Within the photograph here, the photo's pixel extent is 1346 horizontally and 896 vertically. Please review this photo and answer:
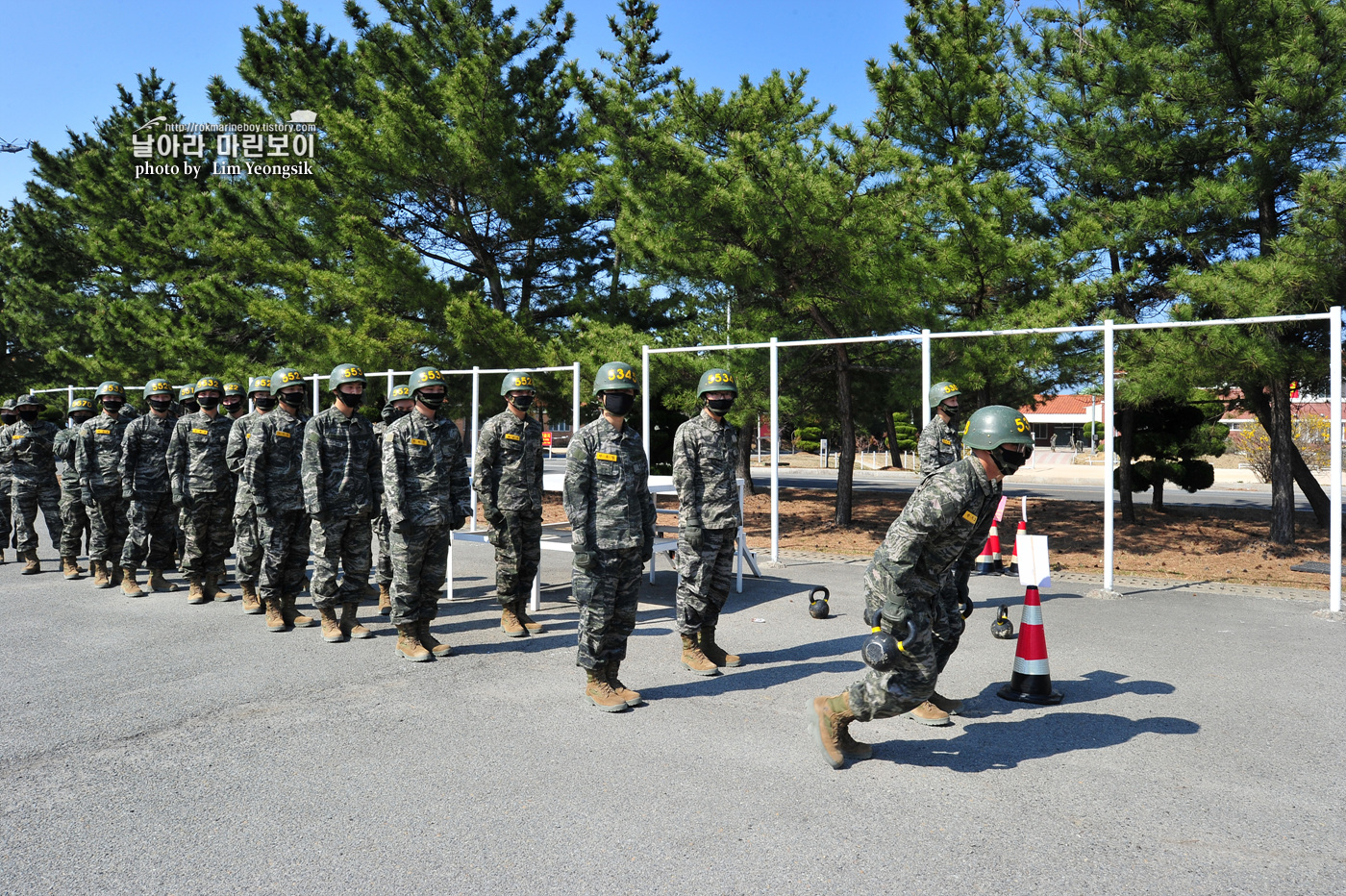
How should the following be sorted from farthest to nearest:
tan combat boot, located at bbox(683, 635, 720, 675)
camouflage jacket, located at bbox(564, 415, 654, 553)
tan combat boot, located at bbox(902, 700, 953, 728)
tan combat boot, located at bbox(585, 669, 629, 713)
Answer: tan combat boot, located at bbox(683, 635, 720, 675) < camouflage jacket, located at bbox(564, 415, 654, 553) < tan combat boot, located at bbox(585, 669, 629, 713) < tan combat boot, located at bbox(902, 700, 953, 728)

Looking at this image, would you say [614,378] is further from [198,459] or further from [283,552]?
[198,459]

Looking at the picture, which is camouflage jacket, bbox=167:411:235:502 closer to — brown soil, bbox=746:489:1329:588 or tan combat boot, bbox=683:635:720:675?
tan combat boot, bbox=683:635:720:675

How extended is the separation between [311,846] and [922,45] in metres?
12.6

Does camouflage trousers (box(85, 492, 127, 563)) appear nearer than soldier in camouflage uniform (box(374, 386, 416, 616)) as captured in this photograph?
No

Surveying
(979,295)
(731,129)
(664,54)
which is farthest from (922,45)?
(664,54)

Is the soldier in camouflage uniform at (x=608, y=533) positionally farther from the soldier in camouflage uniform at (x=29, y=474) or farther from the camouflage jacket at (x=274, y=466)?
the soldier in camouflage uniform at (x=29, y=474)

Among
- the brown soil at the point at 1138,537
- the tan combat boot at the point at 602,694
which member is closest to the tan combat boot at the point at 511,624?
the tan combat boot at the point at 602,694

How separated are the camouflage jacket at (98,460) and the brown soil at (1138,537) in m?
8.21

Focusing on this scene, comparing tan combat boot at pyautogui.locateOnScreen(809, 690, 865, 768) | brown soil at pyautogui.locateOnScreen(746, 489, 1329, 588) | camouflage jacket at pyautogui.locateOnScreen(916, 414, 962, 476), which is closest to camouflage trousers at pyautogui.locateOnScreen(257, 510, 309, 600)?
tan combat boot at pyautogui.locateOnScreen(809, 690, 865, 768)

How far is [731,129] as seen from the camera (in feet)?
41.9

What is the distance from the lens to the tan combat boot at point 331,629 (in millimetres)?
6617

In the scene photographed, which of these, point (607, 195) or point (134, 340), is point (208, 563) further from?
point (134, 340)

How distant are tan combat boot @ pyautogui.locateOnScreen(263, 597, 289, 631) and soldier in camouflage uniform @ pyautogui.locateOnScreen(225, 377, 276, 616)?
0.45 metres

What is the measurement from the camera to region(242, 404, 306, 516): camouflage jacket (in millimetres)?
7125
